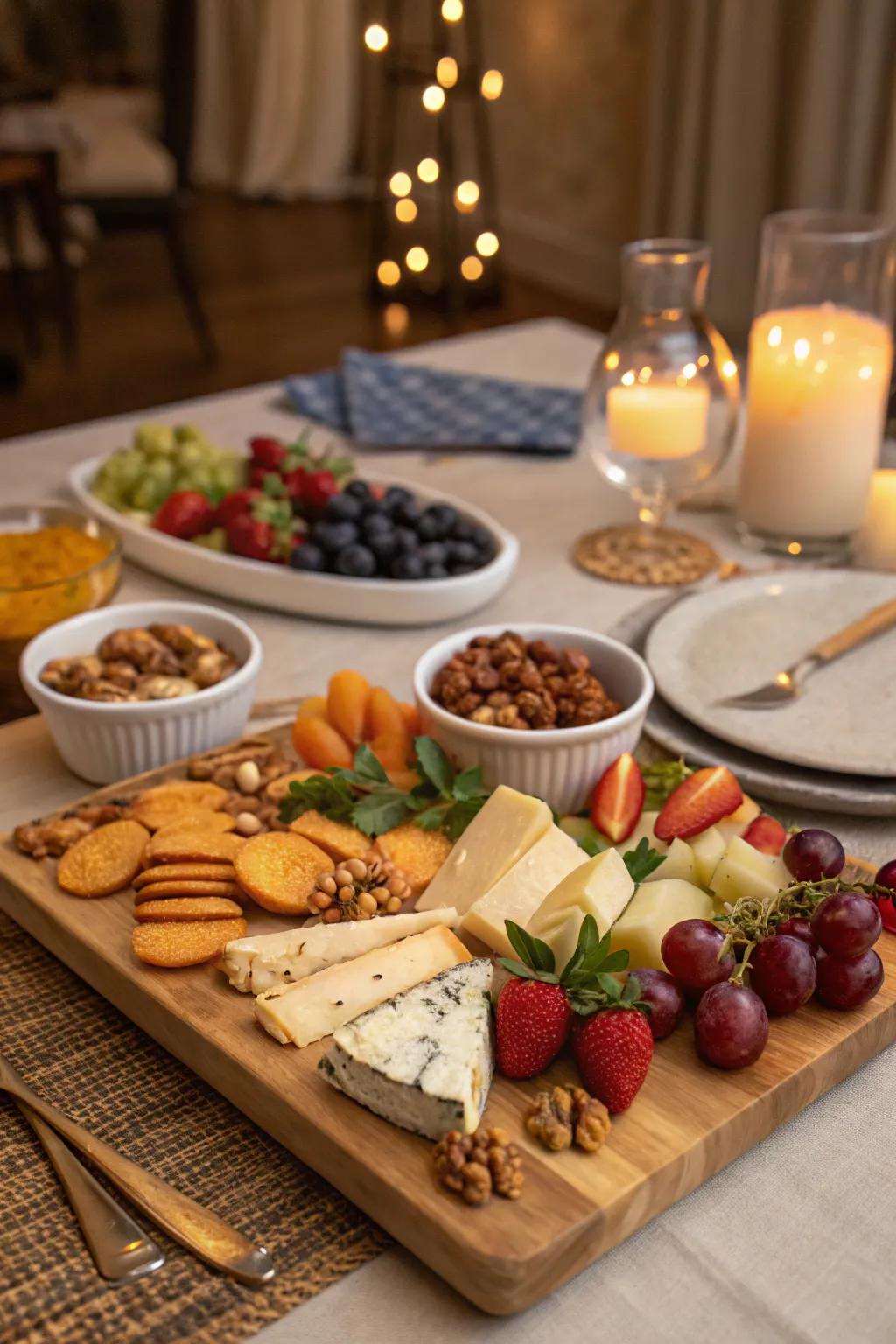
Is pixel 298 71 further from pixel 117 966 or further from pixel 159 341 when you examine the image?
pixel 117 966

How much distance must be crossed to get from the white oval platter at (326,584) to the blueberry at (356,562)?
0.03 feet

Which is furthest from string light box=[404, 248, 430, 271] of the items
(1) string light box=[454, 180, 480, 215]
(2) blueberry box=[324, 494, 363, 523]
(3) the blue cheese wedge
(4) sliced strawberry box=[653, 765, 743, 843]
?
(3) the blue cheese wedge

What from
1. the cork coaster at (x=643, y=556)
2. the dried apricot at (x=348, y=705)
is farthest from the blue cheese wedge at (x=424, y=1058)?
the cork coaster at (x=643, y=556)

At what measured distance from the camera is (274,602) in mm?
1432

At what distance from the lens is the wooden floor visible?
4.39 metres

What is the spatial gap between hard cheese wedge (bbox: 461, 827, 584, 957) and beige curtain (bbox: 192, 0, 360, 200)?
612cm

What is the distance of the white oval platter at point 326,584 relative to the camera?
1.37m

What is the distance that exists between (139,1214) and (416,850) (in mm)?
334

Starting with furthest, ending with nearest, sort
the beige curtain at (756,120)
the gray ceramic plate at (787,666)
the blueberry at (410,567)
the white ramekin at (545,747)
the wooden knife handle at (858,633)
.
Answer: the beige curtain at (756,120) → the blueberry at (410,567) → the wooden knife handle at (858,633) → the gray ceramic plate at (787,666) → the white ramekin at (545,747)

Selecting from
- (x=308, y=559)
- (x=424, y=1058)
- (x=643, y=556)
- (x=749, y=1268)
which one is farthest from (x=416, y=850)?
(x=643, y=556)

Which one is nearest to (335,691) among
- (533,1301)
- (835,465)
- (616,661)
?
(616,661)

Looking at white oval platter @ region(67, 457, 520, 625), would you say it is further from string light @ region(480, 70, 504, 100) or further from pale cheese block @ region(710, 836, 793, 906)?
string light @ region(480, 70, 504, 100)

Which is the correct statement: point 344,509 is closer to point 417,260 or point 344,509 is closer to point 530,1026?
point 530,1026

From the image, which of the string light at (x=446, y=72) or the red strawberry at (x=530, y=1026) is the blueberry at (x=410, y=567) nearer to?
the red strawberry at (x=530, y=1026)
